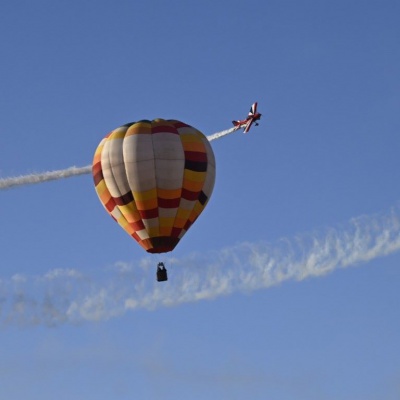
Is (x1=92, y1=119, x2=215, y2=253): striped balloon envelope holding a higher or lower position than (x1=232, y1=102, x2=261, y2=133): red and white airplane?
lower

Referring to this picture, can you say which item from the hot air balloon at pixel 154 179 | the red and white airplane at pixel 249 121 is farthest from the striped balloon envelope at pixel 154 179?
the red and white airplane at pixel 249 121

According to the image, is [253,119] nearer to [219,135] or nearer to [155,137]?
[219,135]

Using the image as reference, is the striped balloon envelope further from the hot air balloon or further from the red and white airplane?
the red and white airplane

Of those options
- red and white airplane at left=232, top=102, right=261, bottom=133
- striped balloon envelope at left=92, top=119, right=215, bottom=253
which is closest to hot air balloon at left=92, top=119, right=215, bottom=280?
striped balloon envelope at left=92, top=119, right=215, bottom=253

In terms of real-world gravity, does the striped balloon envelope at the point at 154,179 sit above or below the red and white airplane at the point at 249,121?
below

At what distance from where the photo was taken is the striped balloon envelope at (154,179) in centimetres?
8844

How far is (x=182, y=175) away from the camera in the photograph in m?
88.9

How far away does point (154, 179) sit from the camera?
88312 millimetres

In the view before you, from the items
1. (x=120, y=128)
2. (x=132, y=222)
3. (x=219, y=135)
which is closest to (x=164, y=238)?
(x=132, y=222)

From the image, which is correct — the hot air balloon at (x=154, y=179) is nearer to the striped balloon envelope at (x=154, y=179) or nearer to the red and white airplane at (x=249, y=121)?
the striped balloon envelope at (x=154, y=179)

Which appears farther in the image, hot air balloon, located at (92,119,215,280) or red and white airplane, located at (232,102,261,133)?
red and white airplane, located at (232,102,261,133)

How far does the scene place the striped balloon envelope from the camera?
88438 millimetres

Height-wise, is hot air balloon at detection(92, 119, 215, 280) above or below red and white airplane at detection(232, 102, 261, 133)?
below

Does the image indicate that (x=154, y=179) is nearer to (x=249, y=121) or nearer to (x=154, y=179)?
(x=154, y=179)
